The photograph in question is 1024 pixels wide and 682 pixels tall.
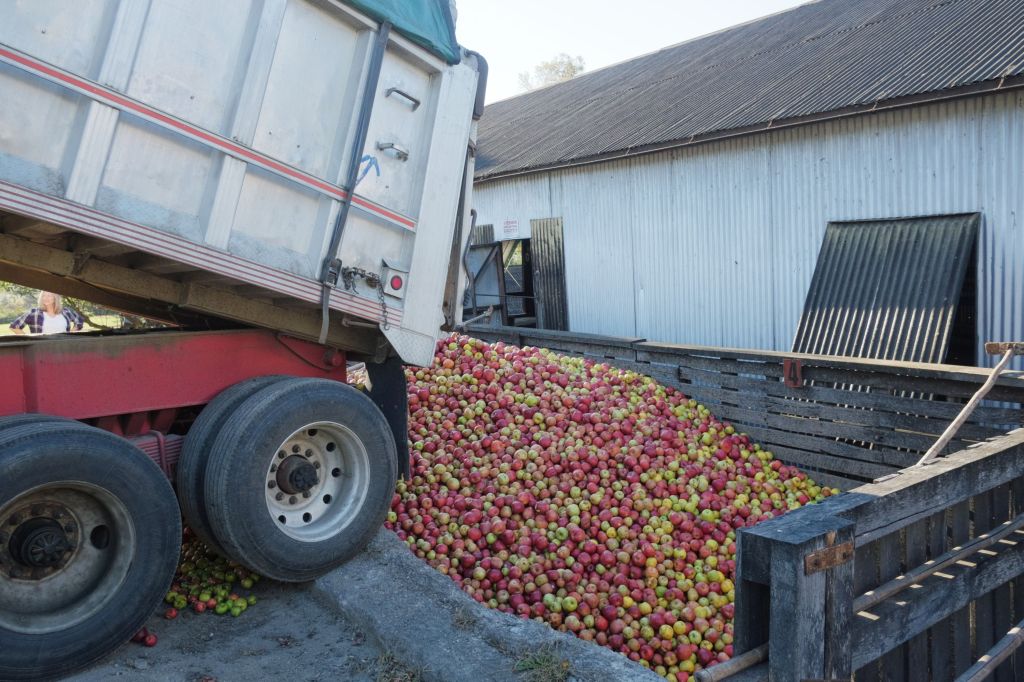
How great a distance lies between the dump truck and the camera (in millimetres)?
3721

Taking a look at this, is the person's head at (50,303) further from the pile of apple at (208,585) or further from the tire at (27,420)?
the tire at (27,420)

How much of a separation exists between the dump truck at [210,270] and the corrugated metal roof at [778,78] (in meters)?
5.76

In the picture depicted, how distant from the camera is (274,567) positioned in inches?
180

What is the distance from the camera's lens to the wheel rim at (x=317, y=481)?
15.6ft

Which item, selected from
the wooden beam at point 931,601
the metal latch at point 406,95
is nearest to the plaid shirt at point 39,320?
the metal latch at point 406,95

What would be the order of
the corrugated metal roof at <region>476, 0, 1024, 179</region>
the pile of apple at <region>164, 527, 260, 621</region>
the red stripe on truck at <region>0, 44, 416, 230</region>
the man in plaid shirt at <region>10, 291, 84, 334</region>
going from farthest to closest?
the corrugated metal roof at <region>476, 0, 1024, 179</region> < the man in plaid shirt at <region>10, 291, 84, 334</region> < the pile of apple at <region>164, 527, 260, 621</region> < the red stripe on truck at <region>0, 44, 416, 230</region>

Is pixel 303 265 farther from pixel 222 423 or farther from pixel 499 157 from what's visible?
pixel 499 157

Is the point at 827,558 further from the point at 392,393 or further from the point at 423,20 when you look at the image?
the point at 423,20

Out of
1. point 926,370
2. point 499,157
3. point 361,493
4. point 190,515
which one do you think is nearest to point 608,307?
point 499,157

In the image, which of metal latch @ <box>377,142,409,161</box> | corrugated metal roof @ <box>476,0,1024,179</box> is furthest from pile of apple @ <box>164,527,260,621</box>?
corrugated metal roof @ <box>476,0,1024,179</box>

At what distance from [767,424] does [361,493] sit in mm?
4403

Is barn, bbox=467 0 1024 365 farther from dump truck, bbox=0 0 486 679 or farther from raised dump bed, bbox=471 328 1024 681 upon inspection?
raised dump bed, bbox=471 328 1024 681

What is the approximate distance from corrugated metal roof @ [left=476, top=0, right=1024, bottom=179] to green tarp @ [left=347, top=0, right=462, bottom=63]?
5.59 meters

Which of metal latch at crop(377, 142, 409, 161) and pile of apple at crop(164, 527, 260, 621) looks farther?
metal latch at crop(377, 142, 409, 161)
